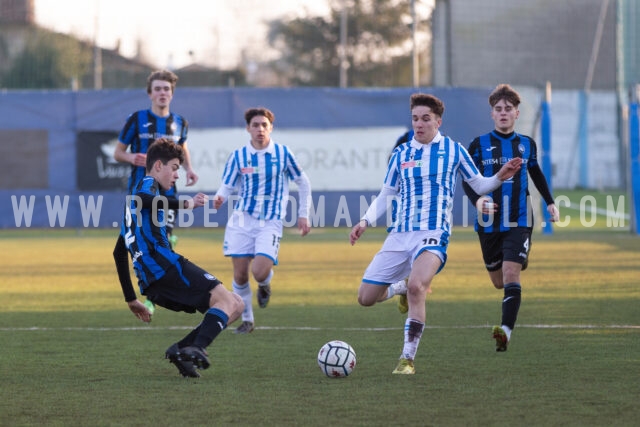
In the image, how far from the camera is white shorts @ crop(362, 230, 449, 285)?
7805 mm

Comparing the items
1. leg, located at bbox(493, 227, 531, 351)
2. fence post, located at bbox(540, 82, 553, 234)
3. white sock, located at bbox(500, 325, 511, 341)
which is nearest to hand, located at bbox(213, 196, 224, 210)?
leg, located at bbox(493, 227, 531, 351)

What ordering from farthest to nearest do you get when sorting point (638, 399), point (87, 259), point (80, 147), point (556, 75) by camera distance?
point (556, 75) < point (80, 147) < point (87, 259) < point (638, 399)

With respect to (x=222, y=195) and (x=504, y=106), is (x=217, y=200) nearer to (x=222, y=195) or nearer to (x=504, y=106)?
(x=222, y=195)

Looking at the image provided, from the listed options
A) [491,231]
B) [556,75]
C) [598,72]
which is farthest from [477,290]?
[598,72]

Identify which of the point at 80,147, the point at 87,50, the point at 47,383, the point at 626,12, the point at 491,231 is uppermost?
the point at 626,12

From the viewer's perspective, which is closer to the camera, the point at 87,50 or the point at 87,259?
the point at 87,259

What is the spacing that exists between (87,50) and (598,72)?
883 inches

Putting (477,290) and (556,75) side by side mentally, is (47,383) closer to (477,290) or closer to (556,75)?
(477,290)

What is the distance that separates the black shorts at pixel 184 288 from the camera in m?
7.25

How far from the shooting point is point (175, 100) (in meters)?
24.6

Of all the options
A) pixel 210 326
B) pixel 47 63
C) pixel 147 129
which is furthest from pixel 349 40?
pixel 210 326

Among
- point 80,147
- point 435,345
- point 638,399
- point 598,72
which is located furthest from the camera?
point 598,72

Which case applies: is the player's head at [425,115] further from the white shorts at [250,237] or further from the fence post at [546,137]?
the fence post at [546,137]

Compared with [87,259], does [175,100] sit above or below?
above
